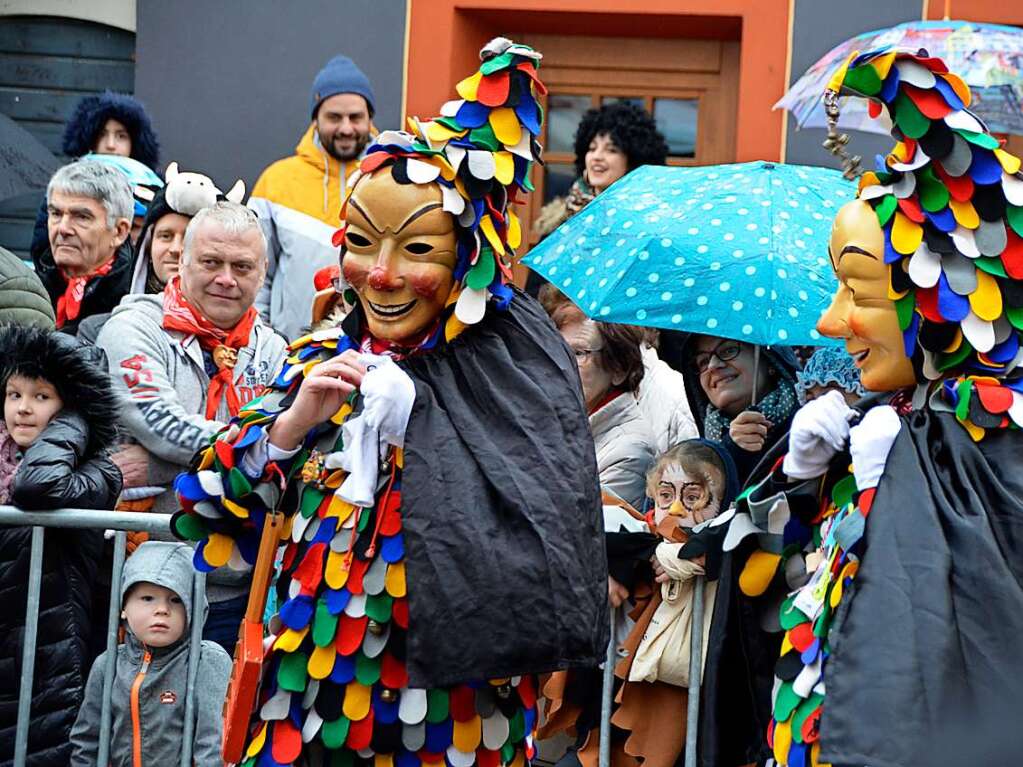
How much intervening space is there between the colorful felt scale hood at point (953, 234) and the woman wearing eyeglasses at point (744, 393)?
4.03 feet

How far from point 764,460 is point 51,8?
19.2 ft

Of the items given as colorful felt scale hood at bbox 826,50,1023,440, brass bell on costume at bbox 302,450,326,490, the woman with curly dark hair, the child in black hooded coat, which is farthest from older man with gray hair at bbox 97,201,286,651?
colorful felt scale hood at bbox 826,50,1023,440

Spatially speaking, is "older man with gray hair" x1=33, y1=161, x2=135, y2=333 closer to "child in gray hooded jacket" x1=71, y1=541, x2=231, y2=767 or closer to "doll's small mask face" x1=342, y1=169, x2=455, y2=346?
"child in gray hooded jacket" x1=71, y1=541, x2=231, y2=767

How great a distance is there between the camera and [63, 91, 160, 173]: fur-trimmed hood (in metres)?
6.29

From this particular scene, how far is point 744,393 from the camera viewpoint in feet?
15.0

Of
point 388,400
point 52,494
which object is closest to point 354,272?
point 388,400

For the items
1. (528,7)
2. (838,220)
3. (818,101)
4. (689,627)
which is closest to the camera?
(838,220)

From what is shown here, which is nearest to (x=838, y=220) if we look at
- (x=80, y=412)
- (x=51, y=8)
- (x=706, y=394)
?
(x=706, y=394)

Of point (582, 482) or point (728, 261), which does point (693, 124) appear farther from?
point (582, 482)

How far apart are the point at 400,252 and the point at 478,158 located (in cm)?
25

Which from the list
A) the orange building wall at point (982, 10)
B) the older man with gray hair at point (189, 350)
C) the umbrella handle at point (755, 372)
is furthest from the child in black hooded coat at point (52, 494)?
the orange building wall at point (982, 10)

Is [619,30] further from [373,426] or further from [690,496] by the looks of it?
[373,426]

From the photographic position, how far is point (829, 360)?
426 cm

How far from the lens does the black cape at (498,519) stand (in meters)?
3.22
